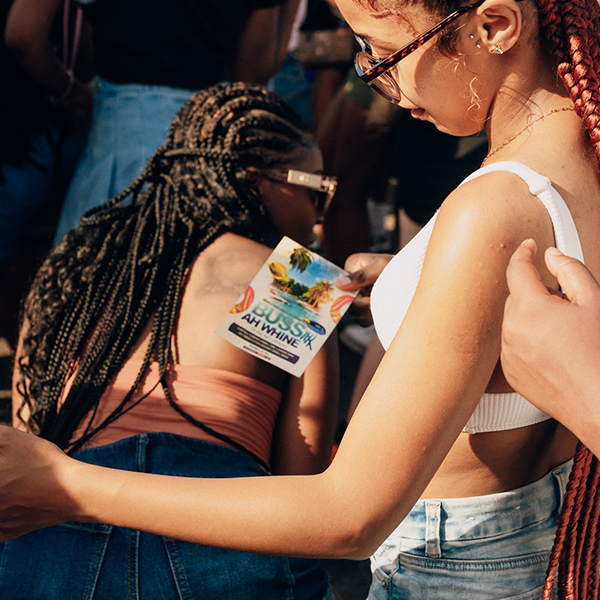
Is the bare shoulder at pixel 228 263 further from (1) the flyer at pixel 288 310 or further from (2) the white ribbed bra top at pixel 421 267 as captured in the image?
(2) the white ribbed bra top at pixel 421 267

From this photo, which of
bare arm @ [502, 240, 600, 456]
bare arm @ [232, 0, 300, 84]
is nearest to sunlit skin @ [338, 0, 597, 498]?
bare arm @ [502, 240, 600, 456]

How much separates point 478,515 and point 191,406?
694 mm

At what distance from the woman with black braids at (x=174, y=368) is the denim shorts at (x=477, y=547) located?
0.30 meters

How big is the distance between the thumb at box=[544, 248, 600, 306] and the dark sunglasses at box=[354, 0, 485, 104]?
0.40 m

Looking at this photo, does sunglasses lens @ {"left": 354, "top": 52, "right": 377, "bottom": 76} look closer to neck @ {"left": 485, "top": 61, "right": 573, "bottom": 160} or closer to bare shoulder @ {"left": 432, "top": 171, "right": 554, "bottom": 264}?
neck @ {"left": 485, "top": 61, "right": 573, "bottom": 160}

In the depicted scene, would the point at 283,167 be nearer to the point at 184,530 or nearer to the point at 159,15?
the point at 159,15

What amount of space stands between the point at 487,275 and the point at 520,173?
6.6 inches

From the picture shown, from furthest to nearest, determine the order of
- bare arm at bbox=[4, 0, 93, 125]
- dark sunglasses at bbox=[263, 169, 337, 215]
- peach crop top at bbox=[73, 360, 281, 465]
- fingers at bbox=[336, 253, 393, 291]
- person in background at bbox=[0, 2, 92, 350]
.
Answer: person in background at bbox=[0, 2, 92, 350] < bare arm at bbox=[4, 0, 93, 125] < dark sunglasses at bbox=[263, 169, 337, 215] < fingers at bbox=[336, 253, 393, 291] < peach crop top at bbox=[73, 360, 281, 465]

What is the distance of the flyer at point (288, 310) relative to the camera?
1.55 m

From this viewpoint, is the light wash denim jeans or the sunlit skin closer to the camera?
the sunlit skin

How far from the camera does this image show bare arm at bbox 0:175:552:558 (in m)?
0.86

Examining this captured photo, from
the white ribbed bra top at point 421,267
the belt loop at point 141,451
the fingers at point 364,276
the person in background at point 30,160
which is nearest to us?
the white ribbed bra top at point 421,267

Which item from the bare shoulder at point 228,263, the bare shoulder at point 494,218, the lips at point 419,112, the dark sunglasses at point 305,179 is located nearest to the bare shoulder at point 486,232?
the bare shoulder at point 494,218

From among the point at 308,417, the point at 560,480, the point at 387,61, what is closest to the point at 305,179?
the point at 308,417
